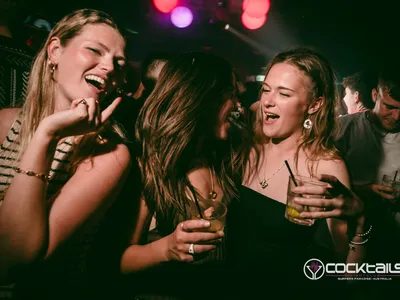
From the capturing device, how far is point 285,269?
5.89 feet

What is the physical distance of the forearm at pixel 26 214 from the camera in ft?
3.38

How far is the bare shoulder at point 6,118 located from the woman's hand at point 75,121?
32.1 inches

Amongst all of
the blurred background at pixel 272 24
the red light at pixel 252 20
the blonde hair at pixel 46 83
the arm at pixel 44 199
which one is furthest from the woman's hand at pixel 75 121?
the red light at pixel 252 20

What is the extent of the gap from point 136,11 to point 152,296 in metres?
5.89

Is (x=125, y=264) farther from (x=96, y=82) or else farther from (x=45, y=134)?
(x=96, y=82)

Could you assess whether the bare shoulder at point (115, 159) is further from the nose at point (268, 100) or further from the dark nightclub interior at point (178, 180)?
the nose at point (268, 100)

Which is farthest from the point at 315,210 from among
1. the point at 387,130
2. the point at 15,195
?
the point at 387,130

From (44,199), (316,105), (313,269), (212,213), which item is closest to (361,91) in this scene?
(316,105)

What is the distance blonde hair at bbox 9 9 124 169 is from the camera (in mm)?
1563

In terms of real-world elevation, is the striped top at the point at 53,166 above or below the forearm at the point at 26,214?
above

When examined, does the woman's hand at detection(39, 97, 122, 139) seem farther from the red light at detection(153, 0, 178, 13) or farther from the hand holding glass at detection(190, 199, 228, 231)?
the red light at detection(153, 0, 178, 13)

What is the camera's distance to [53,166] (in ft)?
4.44

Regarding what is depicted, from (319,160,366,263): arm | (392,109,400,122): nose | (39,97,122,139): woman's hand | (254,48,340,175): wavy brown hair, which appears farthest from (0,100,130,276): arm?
(392,109,400,122): nose

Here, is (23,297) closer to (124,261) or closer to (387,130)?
(124,261)
